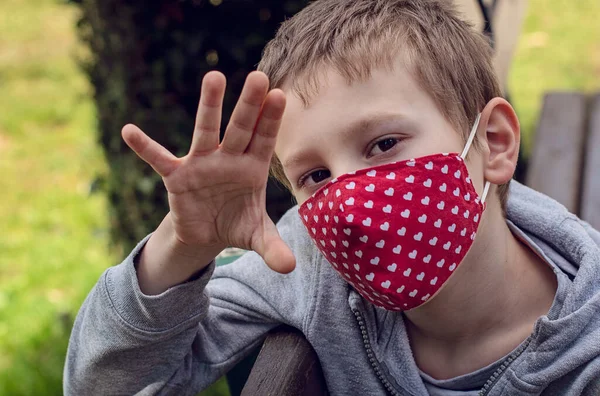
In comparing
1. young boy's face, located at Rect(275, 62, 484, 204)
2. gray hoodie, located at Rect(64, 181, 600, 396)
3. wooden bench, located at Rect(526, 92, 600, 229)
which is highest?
young boy's face, located at Rect(275, 62, 484, 204)

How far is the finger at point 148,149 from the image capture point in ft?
4.56

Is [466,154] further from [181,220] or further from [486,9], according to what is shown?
[486,9]

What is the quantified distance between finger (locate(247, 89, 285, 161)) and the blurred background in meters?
1.64

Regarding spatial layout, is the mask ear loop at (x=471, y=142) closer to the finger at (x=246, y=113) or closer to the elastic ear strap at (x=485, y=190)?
the elastic ear strap at (x=485, y=190)

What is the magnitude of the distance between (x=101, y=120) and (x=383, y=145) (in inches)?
80.0

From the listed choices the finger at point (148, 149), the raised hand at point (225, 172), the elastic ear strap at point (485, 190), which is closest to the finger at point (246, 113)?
the raised hand at point (225, 172)

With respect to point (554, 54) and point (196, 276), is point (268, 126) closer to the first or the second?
point (196, 276)

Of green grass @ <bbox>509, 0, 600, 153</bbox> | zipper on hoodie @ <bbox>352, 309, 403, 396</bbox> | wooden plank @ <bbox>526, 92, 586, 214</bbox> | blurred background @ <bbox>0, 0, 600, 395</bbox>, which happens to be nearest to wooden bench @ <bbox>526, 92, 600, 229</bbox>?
wooden plank @ <bbox>526, 92, 586, 214</bbox>

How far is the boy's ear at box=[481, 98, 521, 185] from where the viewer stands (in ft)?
5.73

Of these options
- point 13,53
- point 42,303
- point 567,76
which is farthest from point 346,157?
point 13,53

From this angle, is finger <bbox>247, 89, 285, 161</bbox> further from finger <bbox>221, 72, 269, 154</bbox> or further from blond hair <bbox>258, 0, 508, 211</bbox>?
blond hair <bbox>258, 0, 508, 211</bbox>

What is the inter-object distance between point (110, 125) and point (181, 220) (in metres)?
1.90

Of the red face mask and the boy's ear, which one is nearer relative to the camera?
the red face mask

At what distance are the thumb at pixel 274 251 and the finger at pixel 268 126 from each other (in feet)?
0.46
